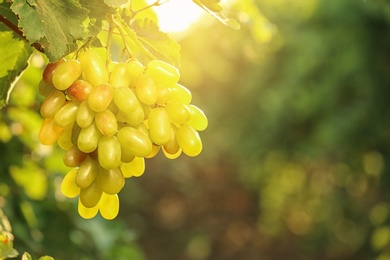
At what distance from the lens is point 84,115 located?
80cm

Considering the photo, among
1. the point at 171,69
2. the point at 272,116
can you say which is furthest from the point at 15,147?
the point at 272,116

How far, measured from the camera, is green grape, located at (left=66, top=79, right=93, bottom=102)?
807 millimetres

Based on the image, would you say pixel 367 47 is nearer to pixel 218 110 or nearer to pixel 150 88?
pixel 218 110

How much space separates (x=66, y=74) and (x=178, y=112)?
13cm

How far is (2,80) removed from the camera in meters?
0.92

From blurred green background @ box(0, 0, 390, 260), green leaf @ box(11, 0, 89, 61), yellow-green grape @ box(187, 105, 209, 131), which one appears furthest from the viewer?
blurred green background @ box(0, 0, 390, 260)

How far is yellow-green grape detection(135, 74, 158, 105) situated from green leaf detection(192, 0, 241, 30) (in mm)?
178

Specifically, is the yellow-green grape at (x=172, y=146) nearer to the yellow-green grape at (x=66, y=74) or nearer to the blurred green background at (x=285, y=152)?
the yellow-green grape at (x=66, y=74)

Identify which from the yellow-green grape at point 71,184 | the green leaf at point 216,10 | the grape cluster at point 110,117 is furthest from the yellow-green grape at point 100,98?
the green leaf at point 216,10

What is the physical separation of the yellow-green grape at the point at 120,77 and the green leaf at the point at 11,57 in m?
0.17

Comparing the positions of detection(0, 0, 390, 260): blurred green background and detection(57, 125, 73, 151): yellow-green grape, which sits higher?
detection(57, 125, 73, 151): yellow-green grape

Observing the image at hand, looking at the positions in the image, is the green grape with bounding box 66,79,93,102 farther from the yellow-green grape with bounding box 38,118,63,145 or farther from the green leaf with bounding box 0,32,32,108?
the green leaf with bounding box 0,32,32,108

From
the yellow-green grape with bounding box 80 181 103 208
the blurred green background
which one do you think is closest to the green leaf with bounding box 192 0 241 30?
the yellow-green grape with bounding box 80 181 103 208

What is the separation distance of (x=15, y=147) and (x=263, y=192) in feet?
19.9
